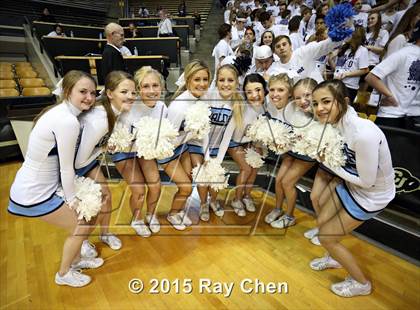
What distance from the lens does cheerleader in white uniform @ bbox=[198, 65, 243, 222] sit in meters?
1.71

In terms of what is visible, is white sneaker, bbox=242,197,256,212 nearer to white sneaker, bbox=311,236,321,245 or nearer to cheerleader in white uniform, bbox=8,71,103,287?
white sneaker, bbox=311,236,321,245

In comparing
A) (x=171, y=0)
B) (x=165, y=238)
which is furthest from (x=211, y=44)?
(x=171, y=0)

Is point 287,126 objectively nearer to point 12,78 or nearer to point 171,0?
point 12,78

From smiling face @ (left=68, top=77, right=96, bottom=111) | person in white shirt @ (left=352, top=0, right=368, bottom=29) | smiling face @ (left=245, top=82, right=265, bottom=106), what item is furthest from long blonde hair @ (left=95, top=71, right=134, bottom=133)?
person in white shirt @ (left=352, top=0, right=368, bottom=29)

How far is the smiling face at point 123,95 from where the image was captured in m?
1.46

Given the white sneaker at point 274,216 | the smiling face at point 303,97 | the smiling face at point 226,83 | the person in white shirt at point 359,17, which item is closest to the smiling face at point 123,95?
the smiling face at point 226,83

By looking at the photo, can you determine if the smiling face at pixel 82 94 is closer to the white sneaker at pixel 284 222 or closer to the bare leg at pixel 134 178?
the bare leg at pixel 134 178

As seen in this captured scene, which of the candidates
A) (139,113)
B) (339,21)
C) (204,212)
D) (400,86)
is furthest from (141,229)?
(400,86)

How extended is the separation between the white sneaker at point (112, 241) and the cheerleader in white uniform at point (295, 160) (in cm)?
118

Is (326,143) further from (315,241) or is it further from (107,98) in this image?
(107,98)

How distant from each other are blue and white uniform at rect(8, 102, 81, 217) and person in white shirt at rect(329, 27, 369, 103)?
226 centimetres

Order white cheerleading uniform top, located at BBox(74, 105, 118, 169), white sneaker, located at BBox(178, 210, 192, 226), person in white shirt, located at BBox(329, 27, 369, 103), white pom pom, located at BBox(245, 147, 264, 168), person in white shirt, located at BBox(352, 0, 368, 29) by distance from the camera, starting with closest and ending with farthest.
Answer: white cheerleading uniform top, located at BBox(74, 105, 118, 169) < white pom pom, located at BBox(245, 147, 264, 168) < white sneaker, located at BBox(178, 210, 192, 226) < person in white shirt, located at BBox(329, 27, 369, 103) < person in white shirt, located at BBox(352, 0, 368, 29)

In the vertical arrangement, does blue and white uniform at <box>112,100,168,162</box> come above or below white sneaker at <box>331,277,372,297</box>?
above

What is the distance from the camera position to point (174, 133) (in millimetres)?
1509
